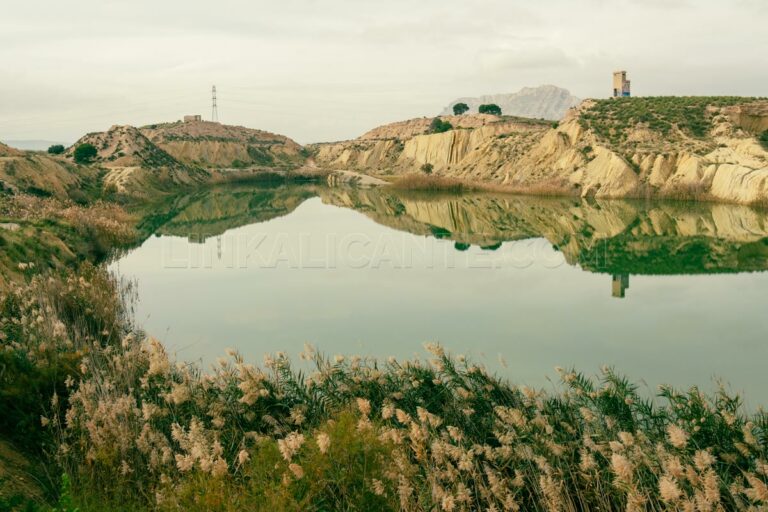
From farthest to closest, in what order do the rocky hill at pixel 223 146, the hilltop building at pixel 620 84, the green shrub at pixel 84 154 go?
the rocky hill at pixel 223 146, the hilltop building at pixel 620 84, the green shrub at pixel 84 154

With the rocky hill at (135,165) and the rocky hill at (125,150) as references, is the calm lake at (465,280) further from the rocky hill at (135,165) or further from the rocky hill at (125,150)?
the rocky hill at (125,150)

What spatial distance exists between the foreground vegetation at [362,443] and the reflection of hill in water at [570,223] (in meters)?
17.5

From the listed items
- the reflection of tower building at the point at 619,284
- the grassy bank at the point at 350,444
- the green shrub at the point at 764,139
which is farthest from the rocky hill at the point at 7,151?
the green shrub at the point at 764,139

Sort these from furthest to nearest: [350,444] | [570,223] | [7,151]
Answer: [7,151], [570,223], [350,444]

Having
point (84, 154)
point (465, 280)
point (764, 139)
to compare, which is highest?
point (764, 139)

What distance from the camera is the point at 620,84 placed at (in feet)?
290

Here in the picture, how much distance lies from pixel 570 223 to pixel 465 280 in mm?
20465

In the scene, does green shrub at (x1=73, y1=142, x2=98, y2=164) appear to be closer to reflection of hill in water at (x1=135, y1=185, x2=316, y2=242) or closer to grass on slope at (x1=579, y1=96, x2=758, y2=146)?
reflection of hill in water at (x1=135, y1=185, x2=316, y2=242)

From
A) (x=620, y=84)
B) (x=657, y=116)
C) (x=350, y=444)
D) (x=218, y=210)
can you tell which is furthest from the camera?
(x=620, y=84)

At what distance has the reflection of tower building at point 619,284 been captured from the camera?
2455cm

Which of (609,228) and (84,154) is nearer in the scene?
(609,228)

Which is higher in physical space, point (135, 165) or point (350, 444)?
point (135, 165)

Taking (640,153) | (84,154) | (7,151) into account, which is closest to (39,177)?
(7,151)

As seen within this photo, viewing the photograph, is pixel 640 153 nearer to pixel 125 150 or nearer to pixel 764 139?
pixel 764 139
